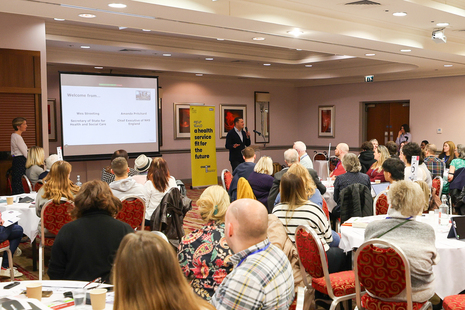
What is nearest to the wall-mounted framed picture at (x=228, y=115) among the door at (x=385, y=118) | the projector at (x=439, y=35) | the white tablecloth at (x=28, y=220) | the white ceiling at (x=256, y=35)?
the white ceiling at (x=256, y=35)

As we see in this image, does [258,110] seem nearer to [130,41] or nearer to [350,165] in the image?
[130,41]

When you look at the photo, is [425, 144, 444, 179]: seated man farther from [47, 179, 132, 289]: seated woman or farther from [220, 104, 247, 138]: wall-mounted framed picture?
[220, 104, 247, 138]: wall-mounted framed picture

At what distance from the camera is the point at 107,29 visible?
29.8ft

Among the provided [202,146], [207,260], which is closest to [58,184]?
[207,260]

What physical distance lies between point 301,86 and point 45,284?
13700 mm

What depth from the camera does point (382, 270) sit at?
9.24 ft

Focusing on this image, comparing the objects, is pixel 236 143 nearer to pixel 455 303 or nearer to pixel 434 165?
pixel 434 165

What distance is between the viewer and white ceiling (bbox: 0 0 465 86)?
5629 mm

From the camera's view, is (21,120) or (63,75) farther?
(63,75)

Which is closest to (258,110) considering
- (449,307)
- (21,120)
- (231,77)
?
(231,77)

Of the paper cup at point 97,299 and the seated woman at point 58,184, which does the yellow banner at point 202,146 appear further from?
the paper cup at point 97,299

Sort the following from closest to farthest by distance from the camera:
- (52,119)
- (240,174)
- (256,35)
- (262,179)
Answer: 1. (262,179)
2. (240,174)
3. (256,35)
4. (52,119)

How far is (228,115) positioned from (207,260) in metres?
11.3

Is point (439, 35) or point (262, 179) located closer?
point (262, 179)
